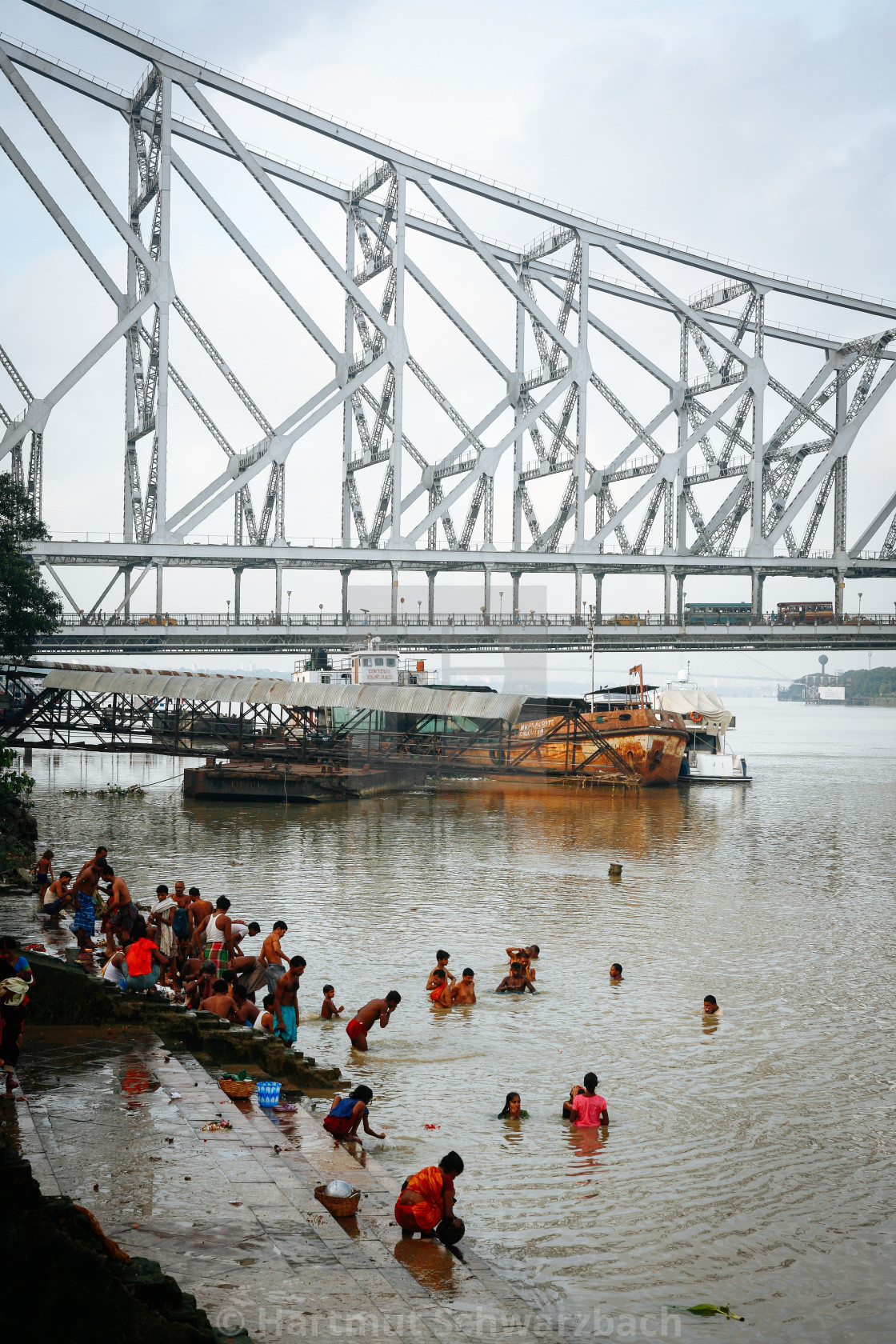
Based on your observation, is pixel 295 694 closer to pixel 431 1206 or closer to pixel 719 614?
pixel 431 1206

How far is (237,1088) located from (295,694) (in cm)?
3360

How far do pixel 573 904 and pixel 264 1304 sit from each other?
1766cm

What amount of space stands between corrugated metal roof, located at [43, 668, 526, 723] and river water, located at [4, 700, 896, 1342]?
6626 mm

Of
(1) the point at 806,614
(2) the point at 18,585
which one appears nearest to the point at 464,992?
(2) the point at 18,585

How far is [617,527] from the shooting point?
87.2 meters

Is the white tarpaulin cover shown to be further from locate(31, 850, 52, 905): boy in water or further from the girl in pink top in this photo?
the girl in pink top

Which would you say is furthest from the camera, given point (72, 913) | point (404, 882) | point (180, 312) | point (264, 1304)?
point (180, 312)

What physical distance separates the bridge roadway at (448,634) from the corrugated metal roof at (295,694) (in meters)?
18.9

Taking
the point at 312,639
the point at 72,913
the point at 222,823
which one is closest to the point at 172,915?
the point at 72,913

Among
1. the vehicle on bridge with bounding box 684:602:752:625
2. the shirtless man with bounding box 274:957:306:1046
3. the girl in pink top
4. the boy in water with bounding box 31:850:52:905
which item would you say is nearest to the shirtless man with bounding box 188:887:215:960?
the shirtless man with bounding box 274:957:306:1046

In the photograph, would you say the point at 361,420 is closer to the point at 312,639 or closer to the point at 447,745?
the point at 312,639

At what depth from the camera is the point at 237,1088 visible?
9.92 meters

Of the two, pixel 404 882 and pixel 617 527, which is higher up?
pixel 617 527

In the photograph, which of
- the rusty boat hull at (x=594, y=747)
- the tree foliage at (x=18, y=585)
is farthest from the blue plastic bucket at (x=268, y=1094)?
the rusty boat hull at (x=594, y=747)
